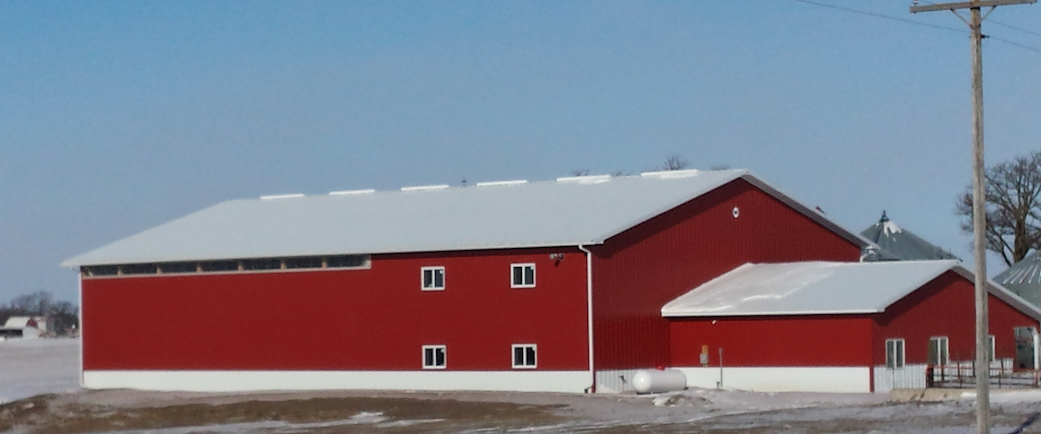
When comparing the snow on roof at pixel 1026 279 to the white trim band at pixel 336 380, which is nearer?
the white trim band at pixel 336 380

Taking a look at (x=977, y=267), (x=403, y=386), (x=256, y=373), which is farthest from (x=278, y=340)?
(x=977, y=267)

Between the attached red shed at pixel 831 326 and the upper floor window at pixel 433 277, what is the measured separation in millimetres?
6969

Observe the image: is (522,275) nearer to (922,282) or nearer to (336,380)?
(336,380)

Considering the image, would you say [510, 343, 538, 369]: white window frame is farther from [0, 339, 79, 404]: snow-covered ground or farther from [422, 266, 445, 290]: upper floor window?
[0, 339, 79, 404]: snow-covered ground

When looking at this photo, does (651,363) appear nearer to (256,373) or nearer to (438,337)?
(438,337)

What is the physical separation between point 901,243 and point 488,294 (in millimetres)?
31808

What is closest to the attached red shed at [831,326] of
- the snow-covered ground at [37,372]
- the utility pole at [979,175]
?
the utility pole at [979,175]

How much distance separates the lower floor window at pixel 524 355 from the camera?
157 ft

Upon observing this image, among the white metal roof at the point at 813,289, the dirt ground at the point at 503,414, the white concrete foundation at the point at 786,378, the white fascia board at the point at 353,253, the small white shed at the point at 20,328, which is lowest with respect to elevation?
the small white shed at the point at 20,328

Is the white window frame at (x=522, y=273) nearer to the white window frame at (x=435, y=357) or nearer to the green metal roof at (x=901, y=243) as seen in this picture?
the white window frame at (x=435, y=357)

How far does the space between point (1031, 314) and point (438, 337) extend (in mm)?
19378

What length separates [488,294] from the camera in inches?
1916

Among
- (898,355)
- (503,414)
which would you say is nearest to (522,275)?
(503,414)

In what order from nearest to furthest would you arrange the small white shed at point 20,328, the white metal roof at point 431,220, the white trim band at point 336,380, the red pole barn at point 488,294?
1. the red pole barn at point 488,294
2. the white trim band at point 336,380
3. the white metal roof at point 431,220
4. the small white shed at point 20,328
